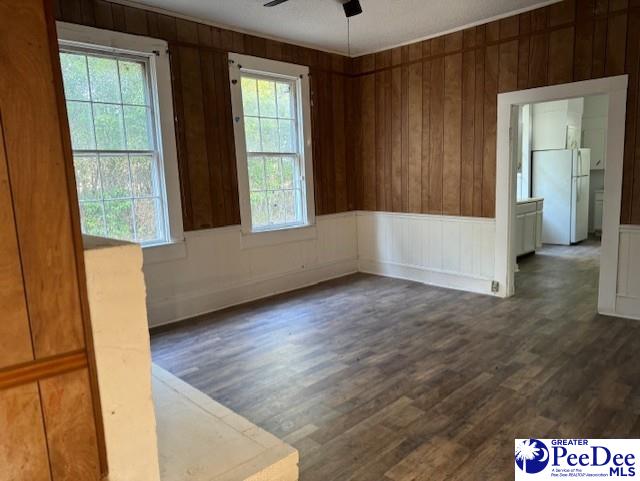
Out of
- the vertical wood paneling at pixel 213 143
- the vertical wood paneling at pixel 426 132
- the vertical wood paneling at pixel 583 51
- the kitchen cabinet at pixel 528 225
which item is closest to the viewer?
the vertical wood paneling at pixel 583 51

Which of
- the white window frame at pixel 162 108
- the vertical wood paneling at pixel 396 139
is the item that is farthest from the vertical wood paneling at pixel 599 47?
the white window frame at pixel 162 108

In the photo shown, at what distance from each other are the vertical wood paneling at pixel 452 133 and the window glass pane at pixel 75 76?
3.55m

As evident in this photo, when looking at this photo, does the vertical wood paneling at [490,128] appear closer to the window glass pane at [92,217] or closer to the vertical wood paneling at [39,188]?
the window glass pane at [92,217]

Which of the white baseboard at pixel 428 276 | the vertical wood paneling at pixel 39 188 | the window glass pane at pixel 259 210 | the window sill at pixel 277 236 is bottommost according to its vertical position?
the white baseboard at pixel 428 276

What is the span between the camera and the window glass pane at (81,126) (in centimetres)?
355

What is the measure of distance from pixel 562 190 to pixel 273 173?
16.7ft

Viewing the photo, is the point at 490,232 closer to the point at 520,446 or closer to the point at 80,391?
the point at 520,446

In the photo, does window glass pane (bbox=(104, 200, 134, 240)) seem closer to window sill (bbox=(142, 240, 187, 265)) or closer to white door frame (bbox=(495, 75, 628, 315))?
window sill (bbox=(142, 240, 187, 265))

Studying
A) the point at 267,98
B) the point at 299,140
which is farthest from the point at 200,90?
the point at 299,140

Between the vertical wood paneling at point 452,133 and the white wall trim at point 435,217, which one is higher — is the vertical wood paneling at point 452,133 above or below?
above

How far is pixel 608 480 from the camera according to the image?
186 cm

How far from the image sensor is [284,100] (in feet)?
16.7

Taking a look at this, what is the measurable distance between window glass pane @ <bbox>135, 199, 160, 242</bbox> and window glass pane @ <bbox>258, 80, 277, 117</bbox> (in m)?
1.60

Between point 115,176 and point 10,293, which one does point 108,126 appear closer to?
point 115,176
